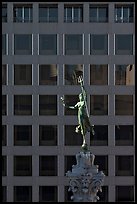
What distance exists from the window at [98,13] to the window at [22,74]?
253cm

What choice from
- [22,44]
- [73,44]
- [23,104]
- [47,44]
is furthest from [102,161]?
[22,44]

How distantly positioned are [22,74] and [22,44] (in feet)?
3.13

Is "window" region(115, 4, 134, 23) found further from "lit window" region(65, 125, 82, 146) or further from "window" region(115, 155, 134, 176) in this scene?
"window" region(115, 155, 134, 176)

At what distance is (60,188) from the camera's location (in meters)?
15.4

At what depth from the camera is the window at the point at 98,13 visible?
16000 millimetres

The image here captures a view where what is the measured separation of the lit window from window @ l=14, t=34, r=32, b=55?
8.71 feet

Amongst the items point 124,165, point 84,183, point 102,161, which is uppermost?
point 84,183

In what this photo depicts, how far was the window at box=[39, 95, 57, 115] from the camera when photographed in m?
15.9

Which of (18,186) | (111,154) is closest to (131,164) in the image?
(111,154)

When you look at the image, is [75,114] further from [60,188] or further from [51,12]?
[51,12]

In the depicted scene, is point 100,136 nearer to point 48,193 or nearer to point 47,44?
point 48,193

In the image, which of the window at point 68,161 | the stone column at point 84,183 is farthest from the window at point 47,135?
the stone column at point 84,183

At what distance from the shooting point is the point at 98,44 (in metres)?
16.1

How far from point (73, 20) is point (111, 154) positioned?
434cm
